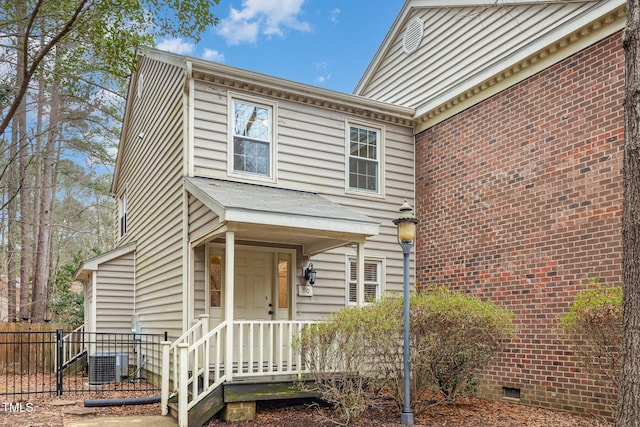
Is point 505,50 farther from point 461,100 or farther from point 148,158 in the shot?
point 148,158

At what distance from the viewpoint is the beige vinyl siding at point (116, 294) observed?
12.0 meters

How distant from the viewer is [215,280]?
916 centimetres

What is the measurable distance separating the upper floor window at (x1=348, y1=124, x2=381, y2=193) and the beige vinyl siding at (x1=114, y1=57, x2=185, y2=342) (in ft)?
11.0

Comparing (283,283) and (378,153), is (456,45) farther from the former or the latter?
(283,283)

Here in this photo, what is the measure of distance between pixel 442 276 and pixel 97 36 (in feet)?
24.5

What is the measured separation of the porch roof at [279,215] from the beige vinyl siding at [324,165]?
21.5 inches

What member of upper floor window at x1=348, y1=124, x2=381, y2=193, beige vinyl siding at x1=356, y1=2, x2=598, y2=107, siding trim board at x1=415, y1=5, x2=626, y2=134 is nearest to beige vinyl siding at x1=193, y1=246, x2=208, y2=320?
upper floor window at x1=348, y1=124, x2=381, y2=193

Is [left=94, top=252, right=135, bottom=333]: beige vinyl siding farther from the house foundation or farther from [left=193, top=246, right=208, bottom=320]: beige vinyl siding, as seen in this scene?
the house foundation

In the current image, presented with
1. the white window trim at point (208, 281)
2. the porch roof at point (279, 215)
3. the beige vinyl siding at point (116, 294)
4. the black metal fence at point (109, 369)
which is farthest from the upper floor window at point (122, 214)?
the porch roof at point (279, 215)

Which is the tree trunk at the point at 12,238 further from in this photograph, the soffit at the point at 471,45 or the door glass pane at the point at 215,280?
the door glass pane at the point at 215,280

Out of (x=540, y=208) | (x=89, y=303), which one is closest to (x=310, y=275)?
(x=540, y=208)

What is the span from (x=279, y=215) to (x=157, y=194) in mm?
4371

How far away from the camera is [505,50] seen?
1009cm

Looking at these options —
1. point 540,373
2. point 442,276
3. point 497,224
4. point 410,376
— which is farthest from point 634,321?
point 442,276
